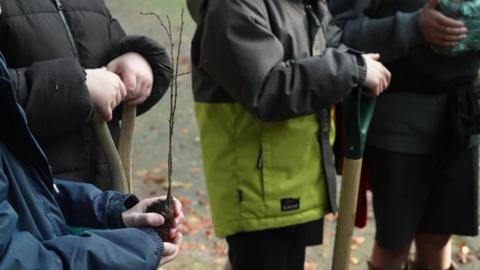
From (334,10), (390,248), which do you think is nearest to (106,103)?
(334,10)

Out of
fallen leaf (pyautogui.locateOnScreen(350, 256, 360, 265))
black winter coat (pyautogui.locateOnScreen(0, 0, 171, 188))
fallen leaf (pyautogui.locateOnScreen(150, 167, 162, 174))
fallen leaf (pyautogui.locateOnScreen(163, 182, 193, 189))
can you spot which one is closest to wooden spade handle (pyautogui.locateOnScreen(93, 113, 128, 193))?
black winter coat (pyautogui.locateOnScreen(0, 0, 171, 188))

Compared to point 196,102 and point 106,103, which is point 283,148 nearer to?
point 196,102

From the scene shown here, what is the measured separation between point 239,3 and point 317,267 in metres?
2.17

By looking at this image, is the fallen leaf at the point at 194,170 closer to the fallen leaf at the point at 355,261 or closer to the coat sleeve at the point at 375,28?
the fallen leaf at the point at 355,261

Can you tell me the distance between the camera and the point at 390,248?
10.4ft

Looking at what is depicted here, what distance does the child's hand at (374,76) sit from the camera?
2527 millimetres

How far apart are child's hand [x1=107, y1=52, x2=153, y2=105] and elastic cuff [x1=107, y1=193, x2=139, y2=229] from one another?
0.36 meters

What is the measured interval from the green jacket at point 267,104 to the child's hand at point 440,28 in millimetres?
393

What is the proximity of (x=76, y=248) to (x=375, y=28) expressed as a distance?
1.78 metres

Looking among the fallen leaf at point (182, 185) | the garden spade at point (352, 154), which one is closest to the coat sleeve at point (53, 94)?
the garden spade at point (352, 154)

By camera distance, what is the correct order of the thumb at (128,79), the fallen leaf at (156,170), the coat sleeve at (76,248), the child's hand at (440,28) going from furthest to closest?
1. the fallen leaf at (156,170)
2. the child's hand at (440,28)
3. the thumb at (128,79)
4. the coat sleeve at (76,248)

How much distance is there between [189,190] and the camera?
194 inches

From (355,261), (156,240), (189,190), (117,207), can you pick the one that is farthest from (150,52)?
(189,190)

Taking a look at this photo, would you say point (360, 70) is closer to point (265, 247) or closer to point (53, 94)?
point (265, 247)
